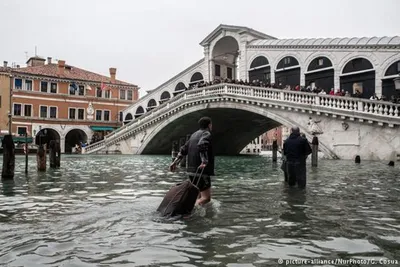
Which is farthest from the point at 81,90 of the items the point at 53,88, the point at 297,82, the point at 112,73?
the point at 297,82

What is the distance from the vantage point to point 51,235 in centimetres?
436

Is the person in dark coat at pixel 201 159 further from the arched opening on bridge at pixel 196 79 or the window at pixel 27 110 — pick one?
the window at pixel 27 110

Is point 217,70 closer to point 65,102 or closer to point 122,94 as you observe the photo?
point 122,94

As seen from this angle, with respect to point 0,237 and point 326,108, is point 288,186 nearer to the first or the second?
point 0,237

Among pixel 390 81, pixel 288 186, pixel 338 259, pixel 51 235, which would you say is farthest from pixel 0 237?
pixel 390 81

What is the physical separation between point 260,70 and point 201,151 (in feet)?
84.9

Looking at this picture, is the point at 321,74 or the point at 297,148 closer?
the point at 297,148

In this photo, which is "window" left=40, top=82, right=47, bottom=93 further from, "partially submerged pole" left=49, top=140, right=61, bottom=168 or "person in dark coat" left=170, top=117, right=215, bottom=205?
"person in dark coat" left=170, top=117, right=215, bottom=205

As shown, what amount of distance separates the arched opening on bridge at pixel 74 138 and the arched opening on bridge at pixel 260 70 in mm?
23292

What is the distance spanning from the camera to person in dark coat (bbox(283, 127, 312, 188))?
831 cm

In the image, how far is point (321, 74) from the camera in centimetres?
2673

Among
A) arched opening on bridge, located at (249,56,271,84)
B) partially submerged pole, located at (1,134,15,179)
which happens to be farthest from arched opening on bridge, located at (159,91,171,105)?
partially submerged pole, located at (1,134,15,179)

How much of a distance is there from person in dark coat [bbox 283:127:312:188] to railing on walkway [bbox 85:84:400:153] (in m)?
11.6

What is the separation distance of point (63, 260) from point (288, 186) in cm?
632
